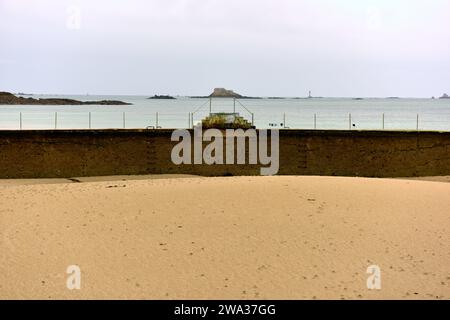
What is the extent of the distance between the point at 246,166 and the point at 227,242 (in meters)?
21.0

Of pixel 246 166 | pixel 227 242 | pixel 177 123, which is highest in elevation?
pixel 177 123

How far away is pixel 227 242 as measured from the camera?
10.9m

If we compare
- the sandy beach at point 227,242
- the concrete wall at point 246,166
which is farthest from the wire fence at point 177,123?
A: the sandy beach at point 227,242

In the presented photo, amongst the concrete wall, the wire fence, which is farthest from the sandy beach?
the wire fence

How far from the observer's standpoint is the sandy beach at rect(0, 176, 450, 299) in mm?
8938

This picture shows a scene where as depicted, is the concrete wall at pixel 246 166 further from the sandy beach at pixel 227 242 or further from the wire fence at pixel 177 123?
the wire fence at pixel 177 123

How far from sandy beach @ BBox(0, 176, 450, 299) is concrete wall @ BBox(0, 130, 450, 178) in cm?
1516

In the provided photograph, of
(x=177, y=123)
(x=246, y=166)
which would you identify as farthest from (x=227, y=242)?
(x=177, y=123)

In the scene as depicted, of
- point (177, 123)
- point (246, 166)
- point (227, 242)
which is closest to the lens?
point (227, 242)

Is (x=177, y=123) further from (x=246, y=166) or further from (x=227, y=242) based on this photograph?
(x=227, y=242)

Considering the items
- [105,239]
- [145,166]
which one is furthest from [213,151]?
[105,239]

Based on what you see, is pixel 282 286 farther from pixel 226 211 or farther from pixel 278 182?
pixel 278 182

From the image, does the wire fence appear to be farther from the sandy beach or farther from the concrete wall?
the sandy beach
